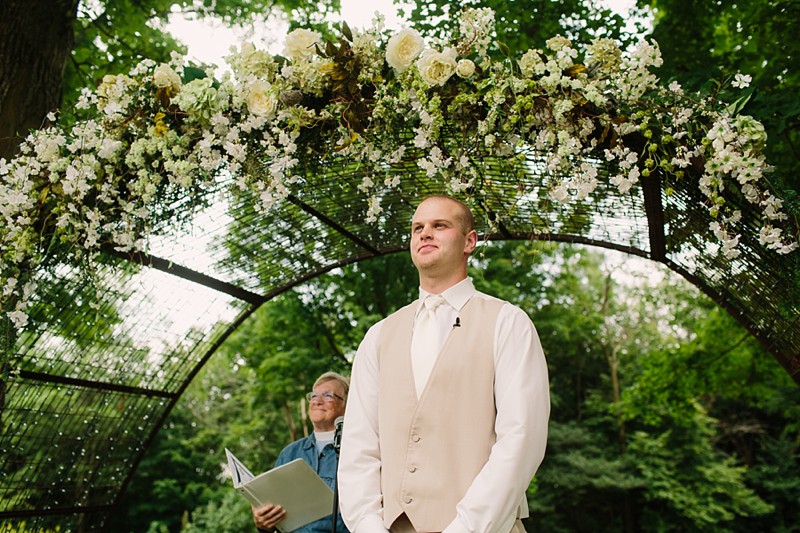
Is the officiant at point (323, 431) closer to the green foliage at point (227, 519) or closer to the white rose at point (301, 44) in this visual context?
the white rose at point (301, 44)

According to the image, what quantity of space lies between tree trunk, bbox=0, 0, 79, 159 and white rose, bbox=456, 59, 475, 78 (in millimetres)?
2981

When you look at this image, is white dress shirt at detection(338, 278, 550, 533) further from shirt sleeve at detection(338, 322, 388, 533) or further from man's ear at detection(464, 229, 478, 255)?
man's ear at detection(464, 229, 478, 255)

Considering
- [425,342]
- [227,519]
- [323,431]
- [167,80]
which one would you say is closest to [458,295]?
[425,342]

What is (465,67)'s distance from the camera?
3107mm

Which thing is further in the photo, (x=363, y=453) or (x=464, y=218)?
(x=464, y=218)

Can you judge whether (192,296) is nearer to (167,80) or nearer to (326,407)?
(326,407)

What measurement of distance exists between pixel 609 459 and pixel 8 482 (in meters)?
16.4

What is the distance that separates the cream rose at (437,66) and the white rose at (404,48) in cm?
6

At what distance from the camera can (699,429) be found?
18.3 meters

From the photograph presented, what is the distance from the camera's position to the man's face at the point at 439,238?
2.76 metres

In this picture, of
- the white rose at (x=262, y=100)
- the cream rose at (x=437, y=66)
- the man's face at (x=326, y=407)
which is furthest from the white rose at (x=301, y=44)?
the man's face at (x=326, y=407)

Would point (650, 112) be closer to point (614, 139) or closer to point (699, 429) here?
point (614, 139)

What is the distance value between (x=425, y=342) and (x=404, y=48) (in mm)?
1298

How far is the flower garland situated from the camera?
3.03 metres
